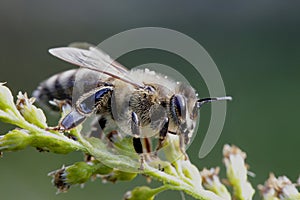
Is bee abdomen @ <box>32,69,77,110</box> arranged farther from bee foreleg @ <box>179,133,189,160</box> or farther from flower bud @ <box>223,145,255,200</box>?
flower bud @ <box>223,145,255,200</box>

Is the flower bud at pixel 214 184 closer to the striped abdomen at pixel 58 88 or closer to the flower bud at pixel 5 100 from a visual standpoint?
the striped abdomen at pixel 58 88

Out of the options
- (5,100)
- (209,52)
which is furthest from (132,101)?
(209,52)

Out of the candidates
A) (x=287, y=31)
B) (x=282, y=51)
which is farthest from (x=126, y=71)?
(x=287, y=31)

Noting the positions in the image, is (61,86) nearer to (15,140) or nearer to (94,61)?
(94,61)

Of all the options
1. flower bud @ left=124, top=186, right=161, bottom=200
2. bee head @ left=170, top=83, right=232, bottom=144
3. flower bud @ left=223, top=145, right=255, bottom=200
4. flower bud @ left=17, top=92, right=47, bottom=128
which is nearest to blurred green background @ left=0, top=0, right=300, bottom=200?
flower bud @ left=223, top=145, right=255, bottom=200

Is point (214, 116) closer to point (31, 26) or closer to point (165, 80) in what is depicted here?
point (165, 80)

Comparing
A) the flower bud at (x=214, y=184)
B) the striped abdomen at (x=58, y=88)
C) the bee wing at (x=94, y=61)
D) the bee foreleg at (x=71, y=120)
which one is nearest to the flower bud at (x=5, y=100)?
the bee foreleg at (x=71, y=120)
